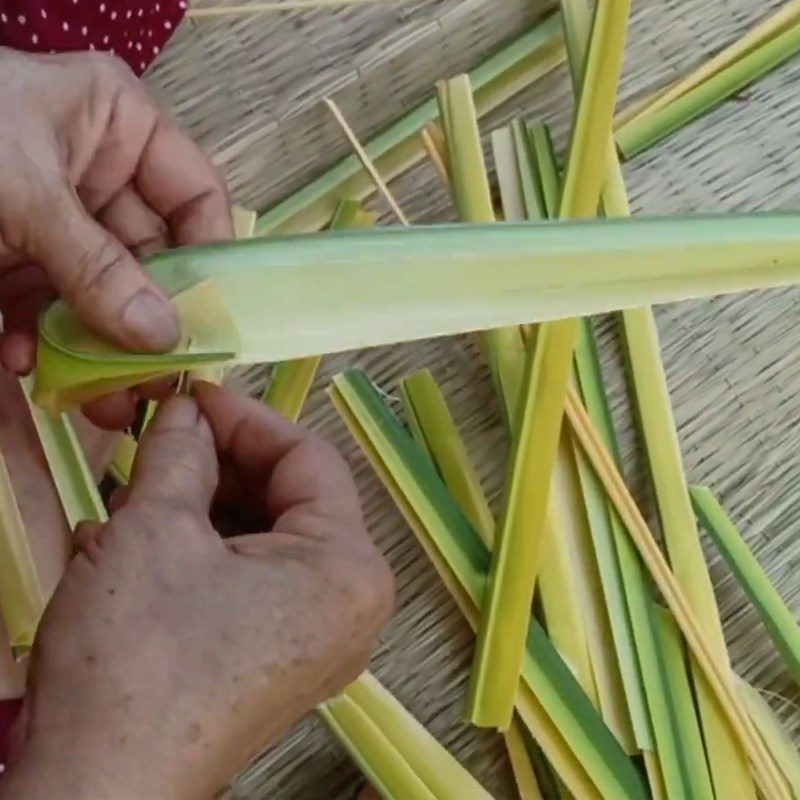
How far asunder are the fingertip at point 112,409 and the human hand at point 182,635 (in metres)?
0.15

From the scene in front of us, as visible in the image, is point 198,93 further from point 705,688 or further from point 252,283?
point 705,688

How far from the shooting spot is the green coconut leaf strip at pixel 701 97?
833 mm

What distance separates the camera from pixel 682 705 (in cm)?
73

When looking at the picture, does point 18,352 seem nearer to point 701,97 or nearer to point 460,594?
point 460,594

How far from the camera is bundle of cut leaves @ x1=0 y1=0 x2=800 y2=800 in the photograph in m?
0.70

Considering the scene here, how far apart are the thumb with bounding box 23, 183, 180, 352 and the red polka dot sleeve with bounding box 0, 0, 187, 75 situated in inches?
9.8

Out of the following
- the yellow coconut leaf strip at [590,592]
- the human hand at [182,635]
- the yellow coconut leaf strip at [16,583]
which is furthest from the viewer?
the yellow coconut leaf strip at [590,592]

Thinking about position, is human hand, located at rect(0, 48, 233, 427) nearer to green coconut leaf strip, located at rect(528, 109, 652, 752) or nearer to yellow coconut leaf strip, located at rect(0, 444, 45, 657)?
yellow coconut leaf strip, located at rect(0, 444, 45, 657)

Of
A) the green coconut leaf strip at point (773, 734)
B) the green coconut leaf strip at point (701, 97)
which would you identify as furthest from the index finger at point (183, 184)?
the green coconut leaf strip at point (773, 734)

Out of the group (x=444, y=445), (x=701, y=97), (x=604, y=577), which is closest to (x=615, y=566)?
(x=604, y=577)

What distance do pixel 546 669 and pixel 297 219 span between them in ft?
1.20

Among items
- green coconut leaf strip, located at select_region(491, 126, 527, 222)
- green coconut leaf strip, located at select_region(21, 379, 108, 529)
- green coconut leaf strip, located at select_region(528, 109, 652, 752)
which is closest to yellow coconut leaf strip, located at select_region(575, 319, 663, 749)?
green coconut leaf strip, located at select_region(528, 109, 652, 752)

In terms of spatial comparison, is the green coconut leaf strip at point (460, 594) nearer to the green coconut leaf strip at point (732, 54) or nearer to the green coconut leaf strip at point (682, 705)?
the green coconut leaf strip at point (682, 705)

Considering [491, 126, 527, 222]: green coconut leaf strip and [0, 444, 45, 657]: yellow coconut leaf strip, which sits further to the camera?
[491, 126, 527, 222]: green coconut leaf strip
